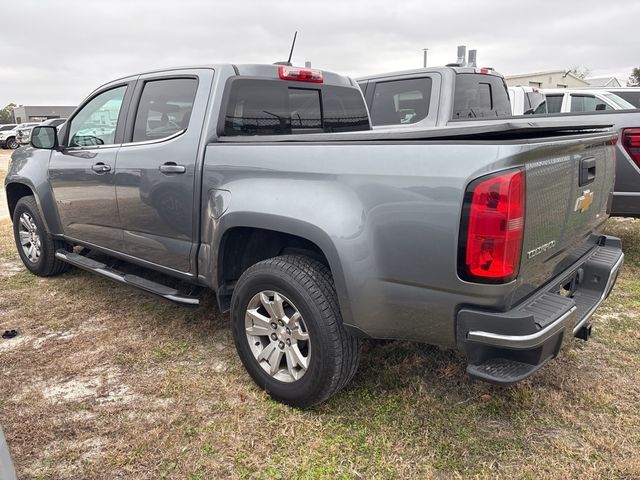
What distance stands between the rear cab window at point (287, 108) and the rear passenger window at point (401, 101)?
1.73 meters

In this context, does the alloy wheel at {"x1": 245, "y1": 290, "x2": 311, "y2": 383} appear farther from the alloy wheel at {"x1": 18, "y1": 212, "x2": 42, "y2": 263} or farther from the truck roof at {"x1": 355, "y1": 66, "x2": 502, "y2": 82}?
the truck roof at {"x1": 355, "y1": 66, "x2": 502, "y2": 82}

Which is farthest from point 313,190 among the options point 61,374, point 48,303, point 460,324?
point 48,303

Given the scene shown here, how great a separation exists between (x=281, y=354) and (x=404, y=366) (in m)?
0.87

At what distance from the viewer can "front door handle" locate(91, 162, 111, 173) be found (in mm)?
3674

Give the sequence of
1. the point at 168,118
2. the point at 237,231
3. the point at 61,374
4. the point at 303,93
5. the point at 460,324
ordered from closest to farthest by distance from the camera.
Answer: the point at 460,324, the point at 237,231, the point at 61,374, the point at 168,118, the point at 303,93

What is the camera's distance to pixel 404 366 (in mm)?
3150

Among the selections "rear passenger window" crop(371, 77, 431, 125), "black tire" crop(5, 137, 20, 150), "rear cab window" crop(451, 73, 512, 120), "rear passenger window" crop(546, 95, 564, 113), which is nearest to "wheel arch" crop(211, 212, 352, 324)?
"rear passenger window" crop(371, 77, 431, 125)

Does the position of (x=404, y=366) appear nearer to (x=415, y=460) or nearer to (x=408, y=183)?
(x=415, y=460)

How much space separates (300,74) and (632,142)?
3.21m

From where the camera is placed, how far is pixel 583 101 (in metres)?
10.1

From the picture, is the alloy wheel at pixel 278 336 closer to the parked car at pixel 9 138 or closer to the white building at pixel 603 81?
the parked car at pixel 9 138

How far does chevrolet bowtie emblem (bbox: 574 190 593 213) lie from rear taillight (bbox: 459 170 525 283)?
2.24 ft

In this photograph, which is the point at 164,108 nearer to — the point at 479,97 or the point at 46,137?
the point at 46,137

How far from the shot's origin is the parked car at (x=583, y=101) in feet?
31.9
